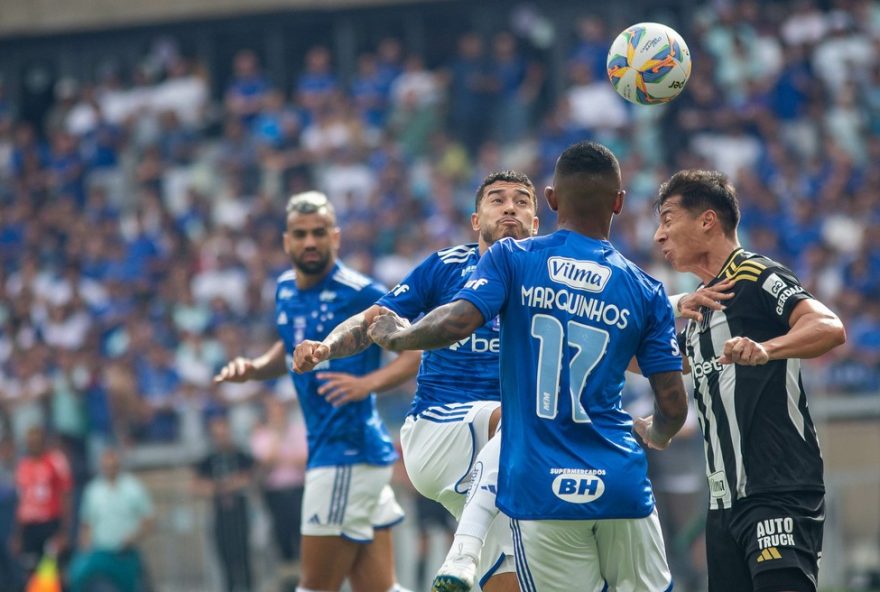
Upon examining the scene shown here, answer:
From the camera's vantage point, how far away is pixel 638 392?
1441 cm

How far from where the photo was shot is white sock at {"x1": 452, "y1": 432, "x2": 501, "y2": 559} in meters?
6.18

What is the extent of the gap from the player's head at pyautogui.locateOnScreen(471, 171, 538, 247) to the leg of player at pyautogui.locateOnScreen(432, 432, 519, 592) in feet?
3.82

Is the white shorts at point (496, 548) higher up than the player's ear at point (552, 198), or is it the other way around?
the player's ear at point (552, 198)

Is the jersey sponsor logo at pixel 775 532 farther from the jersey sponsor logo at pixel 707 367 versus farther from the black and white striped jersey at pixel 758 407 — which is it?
the jersey sponsor logo at pixel 707 367

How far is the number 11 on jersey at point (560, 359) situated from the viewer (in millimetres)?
6016

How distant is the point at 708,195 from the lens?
22.8 feet

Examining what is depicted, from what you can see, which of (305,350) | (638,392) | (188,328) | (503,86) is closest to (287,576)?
(638,392)

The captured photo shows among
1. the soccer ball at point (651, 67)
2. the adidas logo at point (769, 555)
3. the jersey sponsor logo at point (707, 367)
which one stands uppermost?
the soccer ball at point (651, 67)

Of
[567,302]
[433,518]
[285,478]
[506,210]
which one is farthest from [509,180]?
[285,478]

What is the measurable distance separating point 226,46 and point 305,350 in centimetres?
1901

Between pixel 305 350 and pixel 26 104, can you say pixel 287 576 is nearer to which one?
pixel 305 350

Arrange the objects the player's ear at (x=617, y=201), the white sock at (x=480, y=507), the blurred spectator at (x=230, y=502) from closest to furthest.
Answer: the white sock at (x=480, y=507) < the player's ear at (x=617, y=201) < the blurred spectator at (x=230, y=502)

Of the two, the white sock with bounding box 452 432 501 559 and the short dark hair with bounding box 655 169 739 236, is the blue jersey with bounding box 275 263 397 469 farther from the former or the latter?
the short dark hair with bounding box 655 169 739 236

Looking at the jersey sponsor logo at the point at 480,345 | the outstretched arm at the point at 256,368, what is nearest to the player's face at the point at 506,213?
the jersey sponsor logo at the point at 480,345
